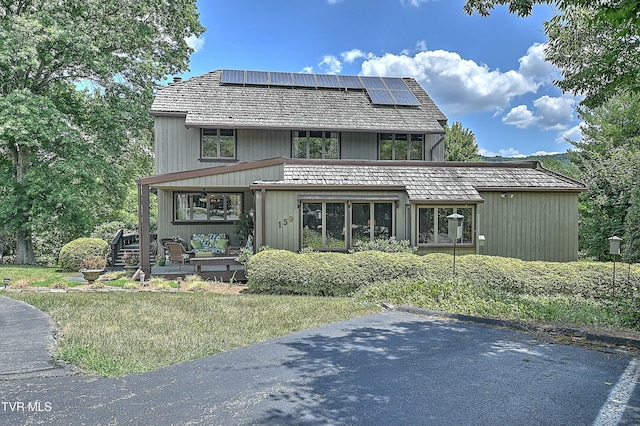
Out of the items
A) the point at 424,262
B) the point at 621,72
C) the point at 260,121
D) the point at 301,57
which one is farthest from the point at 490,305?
the point at 301,57

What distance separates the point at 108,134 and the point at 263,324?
1560cm

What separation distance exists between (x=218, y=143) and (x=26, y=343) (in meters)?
11.9

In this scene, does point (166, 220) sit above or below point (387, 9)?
below

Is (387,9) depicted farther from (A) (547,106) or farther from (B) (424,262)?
(A) (547,106)

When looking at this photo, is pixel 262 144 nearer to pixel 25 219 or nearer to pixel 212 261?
pixel 212 261

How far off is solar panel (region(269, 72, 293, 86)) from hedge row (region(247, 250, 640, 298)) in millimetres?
11331

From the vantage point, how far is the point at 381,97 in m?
19.7

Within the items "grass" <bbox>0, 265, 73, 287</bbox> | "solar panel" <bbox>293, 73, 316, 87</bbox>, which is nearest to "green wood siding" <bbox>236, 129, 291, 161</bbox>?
"solar panel" <bbox>293, 73, 316, 87</bbox>

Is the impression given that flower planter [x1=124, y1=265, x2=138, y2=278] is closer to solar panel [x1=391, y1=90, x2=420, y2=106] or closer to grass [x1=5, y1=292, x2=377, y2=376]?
grass [x1=5, y1=292, x2=377, y2=376]

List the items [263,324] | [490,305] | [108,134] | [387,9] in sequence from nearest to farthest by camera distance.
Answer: [263,324]
[490,305]
[108,134]
[387,9]

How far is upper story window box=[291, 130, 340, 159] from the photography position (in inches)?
693

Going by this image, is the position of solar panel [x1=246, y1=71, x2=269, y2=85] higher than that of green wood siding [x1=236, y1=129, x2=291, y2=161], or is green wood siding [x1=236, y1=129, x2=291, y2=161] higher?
solar panel [x1=246, y1=71, x2=269, y2=85]

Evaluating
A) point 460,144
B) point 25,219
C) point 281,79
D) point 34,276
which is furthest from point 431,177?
point 460,144

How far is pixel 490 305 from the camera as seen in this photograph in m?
8.48
